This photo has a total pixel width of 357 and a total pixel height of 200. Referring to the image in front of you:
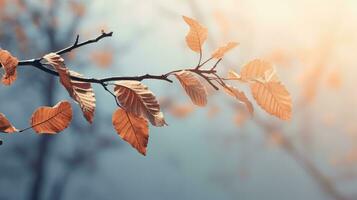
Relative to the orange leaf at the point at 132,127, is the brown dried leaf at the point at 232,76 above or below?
above

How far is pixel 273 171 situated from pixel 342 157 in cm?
382

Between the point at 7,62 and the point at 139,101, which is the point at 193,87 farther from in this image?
the point at 7,62

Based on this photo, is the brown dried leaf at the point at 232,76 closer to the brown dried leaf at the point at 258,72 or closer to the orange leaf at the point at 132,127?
the brown dried leaf at the point at 258,72

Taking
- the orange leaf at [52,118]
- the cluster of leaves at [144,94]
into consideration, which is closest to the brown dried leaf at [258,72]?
the cluster of leaves at [144,94]

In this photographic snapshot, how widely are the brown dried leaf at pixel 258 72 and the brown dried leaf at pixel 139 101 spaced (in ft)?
0.38

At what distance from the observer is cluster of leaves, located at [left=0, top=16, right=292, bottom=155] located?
1.65 ft

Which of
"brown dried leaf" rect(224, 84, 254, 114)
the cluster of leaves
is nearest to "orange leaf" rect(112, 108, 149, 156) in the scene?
the cluster of leaves

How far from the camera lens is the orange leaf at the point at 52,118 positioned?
1.83ft

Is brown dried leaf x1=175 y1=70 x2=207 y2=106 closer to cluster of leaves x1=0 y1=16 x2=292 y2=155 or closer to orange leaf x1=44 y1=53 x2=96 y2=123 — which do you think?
cluster of leaves x1=0 y1=16 x2=292 y2=155

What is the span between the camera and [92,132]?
6.80m

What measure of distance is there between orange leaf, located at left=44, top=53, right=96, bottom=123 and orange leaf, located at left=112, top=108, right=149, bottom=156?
0.17 ft

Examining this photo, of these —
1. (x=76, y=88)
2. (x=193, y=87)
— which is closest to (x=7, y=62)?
(x=76, y=88)

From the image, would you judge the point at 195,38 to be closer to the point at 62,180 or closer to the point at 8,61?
the point at 8,61

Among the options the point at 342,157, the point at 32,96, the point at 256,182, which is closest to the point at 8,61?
the point at 342,157
